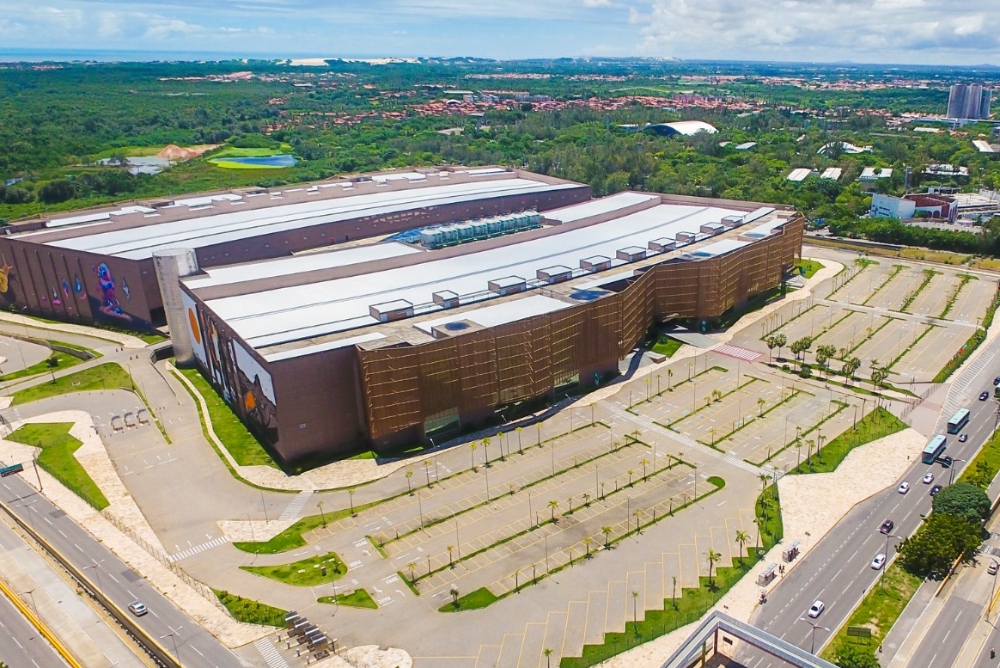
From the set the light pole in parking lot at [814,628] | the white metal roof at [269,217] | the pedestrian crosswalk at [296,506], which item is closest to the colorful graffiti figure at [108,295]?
the white metal roof at [269,217]

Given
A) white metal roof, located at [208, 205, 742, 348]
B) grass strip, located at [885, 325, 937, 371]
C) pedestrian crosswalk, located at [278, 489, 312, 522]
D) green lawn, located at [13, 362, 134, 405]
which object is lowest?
grass strip, located at [885, 325, 937, 371]

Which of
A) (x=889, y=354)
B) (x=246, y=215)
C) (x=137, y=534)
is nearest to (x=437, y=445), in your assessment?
(x=137, y=534)

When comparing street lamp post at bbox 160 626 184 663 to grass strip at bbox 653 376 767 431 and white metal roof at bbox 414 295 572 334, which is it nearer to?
white metal roof at bbox 414 295 572 334

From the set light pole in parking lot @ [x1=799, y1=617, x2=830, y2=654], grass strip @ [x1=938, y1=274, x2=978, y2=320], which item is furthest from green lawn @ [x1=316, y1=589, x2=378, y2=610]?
grass strip @ [x1=938, y1=274, x2=978, y2=320]

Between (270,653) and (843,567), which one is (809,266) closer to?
(843,567)

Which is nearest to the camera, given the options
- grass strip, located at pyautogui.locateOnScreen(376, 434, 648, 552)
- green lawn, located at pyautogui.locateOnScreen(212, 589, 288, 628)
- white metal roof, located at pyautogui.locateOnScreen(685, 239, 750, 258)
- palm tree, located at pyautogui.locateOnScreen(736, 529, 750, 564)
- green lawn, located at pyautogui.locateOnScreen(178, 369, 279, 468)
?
green lawn, located at pyautogui.locateOnScreen(212, 589, 288, 628)

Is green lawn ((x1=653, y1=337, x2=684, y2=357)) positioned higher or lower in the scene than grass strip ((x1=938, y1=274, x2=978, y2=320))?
higher

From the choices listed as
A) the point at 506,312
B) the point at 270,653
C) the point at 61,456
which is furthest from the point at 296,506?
the point at 506,312
